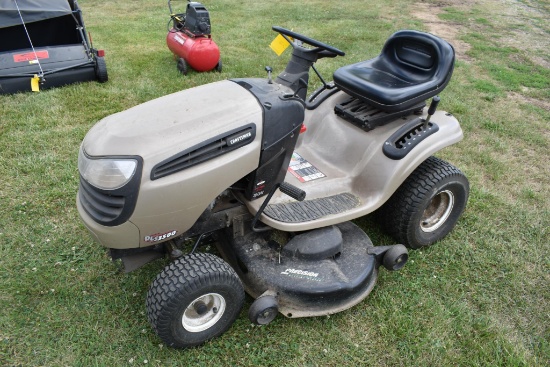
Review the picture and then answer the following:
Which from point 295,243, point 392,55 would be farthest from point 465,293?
point 392,55

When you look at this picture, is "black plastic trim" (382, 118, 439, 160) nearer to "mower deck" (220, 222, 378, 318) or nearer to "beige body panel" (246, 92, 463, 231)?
"beige body panel" (246, 92, 463, 231)

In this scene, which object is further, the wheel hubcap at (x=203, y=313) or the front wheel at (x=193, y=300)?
the wheel hubcap at (x=203, y=313)

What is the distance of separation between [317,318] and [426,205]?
1.04 metres

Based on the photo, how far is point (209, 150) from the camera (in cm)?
201

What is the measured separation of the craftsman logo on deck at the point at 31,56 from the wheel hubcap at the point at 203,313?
422cm

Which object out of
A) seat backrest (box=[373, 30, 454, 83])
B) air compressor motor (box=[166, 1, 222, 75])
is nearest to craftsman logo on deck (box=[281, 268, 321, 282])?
seat backrest (box=[373, 30, 454, 83])

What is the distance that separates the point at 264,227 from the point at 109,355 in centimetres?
106

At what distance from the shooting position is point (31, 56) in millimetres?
5070

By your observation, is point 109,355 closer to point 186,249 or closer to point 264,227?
point 186,249

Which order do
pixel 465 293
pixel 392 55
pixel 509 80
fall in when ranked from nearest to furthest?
pixel 465 293
pixel 392 55
pixel 509 80

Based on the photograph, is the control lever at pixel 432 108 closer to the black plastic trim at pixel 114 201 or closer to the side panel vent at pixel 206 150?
the side panel vent at pixel 206 150

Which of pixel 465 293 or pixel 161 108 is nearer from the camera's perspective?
pixel 161 108

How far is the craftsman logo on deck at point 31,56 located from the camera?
16.4ft

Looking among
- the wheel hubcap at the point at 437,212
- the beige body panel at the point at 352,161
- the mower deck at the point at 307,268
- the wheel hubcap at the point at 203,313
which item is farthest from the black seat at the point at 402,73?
the wheel hubcap at the point at 203,313
